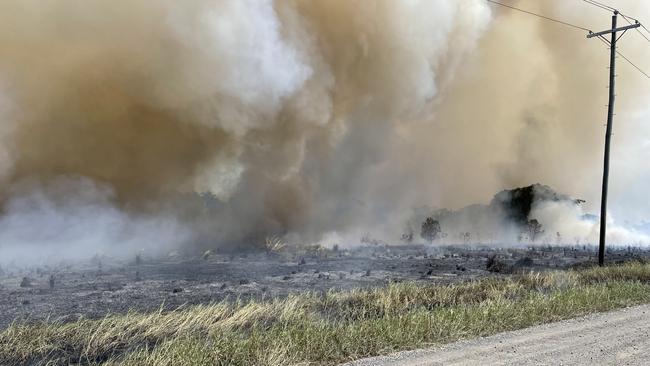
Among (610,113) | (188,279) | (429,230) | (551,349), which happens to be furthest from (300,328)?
(429,230)

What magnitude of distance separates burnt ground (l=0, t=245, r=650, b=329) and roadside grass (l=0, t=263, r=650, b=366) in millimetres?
1995

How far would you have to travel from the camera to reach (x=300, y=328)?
11445 millimetres

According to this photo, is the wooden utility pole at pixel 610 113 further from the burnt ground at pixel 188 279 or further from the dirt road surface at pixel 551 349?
the dirt road surface at pixel 551 349

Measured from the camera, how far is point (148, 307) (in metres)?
16.2

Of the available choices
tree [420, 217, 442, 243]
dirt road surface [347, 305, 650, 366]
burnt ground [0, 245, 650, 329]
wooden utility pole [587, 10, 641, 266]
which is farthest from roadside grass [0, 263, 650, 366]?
tree [420, 217, 442, 243]

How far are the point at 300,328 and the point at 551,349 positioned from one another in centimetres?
524

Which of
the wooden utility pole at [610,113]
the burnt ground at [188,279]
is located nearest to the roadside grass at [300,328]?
the burnt ground at [188,279]

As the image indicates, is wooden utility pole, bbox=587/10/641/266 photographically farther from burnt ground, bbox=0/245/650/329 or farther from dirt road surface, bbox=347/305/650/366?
dirt road surface, bbox=347/305/650/366

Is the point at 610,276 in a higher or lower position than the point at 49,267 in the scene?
higher

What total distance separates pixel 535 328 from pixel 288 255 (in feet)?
95.6

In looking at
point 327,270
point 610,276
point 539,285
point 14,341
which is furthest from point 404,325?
point 327,270

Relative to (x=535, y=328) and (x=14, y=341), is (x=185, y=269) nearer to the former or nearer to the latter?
(x=14, y=341)

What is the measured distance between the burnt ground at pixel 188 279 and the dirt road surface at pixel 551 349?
909 centimetres

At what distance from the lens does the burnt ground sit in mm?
16906
